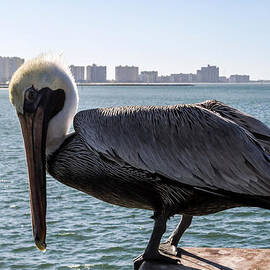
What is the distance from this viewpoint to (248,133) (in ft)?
10.7

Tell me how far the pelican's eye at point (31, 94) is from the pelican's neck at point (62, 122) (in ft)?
0.53

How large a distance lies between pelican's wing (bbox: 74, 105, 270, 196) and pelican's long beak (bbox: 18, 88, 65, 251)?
206 millimetres

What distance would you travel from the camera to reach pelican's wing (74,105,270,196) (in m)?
3.16

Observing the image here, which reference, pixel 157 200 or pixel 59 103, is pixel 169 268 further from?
pixel 59 103

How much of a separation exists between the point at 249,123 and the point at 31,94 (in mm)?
1275

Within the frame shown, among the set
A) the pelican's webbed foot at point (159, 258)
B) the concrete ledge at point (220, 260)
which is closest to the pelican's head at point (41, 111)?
the pelican's webbed foot at point (159, 258)

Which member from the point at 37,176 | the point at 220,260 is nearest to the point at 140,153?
the point at 37,176

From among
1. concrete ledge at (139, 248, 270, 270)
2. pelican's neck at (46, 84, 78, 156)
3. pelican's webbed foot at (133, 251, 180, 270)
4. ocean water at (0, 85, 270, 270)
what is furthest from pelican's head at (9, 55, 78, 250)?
ocean water at (0, 85, 270, 270)

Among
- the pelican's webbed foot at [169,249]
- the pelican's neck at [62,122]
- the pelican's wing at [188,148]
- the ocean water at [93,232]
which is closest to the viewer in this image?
the pelican's wing at [188,148]

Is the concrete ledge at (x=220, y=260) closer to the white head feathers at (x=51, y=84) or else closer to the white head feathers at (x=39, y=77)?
the white head feathers at (x=51, y=84)

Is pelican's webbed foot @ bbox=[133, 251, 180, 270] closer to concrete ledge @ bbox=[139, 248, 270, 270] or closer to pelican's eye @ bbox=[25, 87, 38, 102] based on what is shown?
concrete ledge @ bbox=[139, 248, 270, 270]

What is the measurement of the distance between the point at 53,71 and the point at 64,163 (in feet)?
1.72

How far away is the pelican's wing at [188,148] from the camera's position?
10.4 ft

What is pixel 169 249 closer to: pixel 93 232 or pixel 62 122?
pixel 62 122
